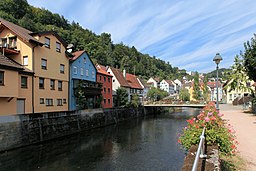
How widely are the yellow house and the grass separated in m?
18.7

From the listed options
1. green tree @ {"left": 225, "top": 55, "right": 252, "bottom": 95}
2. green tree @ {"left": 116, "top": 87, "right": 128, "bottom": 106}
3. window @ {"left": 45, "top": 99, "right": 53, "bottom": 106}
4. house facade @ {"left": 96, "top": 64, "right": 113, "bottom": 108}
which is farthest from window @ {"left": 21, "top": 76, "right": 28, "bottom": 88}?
green tree @ {"left": 225, "top": 55, "right": 252, "bottom": 95}

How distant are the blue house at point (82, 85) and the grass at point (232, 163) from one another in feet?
82.3

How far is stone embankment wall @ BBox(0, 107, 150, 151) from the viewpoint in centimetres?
1761

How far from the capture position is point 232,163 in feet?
22.2

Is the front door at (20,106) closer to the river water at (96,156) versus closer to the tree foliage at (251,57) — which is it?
the river water at (96,156)

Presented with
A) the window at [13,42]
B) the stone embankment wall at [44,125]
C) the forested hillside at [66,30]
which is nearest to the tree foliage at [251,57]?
the stone embankment wall at [44,125]

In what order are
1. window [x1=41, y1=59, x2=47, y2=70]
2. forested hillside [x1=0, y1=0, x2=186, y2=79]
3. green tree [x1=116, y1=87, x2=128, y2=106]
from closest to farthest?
window [x1=41, y1=59, x2=47, y2=70]
green tree [x1=116, y1=87, x2=128, y2=106]
forested hillside [x1=0, y1=0, x2=186, y2=79]

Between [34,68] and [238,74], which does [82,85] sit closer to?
[34,68]

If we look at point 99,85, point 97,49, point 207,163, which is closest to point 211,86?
point 97,49

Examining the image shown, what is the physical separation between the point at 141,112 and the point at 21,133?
35.6 m

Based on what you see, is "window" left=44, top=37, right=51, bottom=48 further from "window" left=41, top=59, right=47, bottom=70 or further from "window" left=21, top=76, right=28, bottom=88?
"window" left=21, top=76, right=28, bottom=88

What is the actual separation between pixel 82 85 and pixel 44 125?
33.7 feet

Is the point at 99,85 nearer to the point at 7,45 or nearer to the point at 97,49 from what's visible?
the point at 7,45

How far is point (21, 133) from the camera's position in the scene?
18828 millimetres
